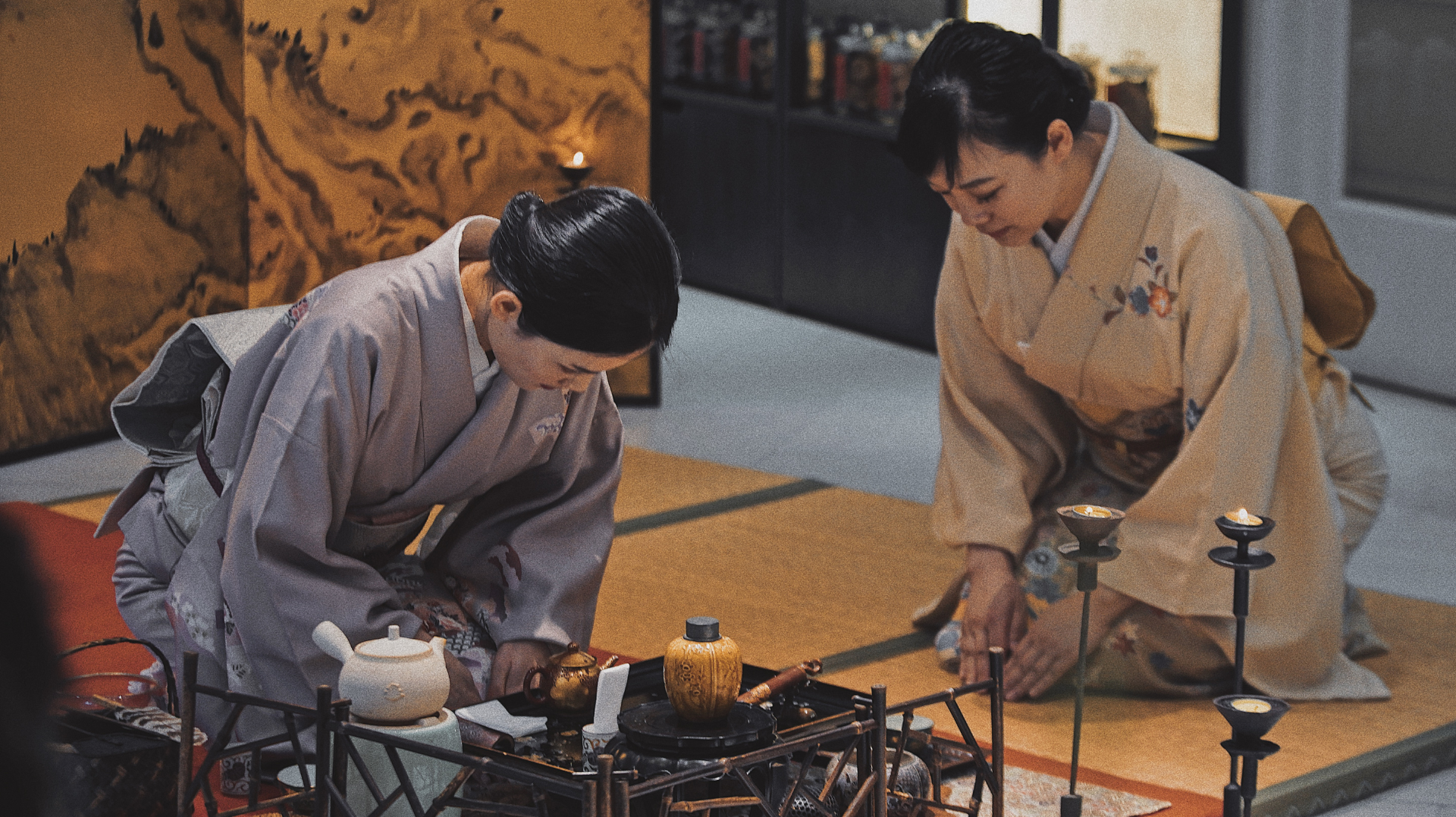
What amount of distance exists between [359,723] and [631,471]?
2696 mm

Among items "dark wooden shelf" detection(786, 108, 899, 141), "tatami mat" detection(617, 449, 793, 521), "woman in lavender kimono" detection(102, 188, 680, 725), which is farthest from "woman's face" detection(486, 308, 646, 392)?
"dark wooden shelf" detection(786, 108, 899, 141)

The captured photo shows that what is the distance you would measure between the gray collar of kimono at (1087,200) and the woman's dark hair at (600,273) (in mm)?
1071

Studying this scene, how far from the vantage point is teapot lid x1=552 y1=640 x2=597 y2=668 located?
2324mm

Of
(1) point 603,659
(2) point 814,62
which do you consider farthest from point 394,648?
(2) point 814,62

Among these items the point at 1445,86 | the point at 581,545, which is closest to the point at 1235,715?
the point at 581,545

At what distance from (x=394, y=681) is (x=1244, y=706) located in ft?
2.99

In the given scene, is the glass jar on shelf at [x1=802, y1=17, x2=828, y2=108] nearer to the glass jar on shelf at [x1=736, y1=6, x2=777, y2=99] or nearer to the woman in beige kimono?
the glass jar on shelf at [x1=736, y1=6, x2=777, y2=99]

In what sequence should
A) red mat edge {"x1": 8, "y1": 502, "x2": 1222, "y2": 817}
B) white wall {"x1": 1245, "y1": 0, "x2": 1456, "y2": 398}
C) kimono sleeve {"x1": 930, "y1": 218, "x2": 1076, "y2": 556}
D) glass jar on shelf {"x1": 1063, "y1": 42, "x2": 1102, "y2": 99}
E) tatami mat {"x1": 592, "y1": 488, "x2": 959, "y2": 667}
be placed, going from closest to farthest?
1. red mat edge {"x1": 8, "y1": 502, "x2": 1222, "y2": 817}
2. kimono sleeve {"x1": 930, "y1": 218, "x2": 1076, "y2": 556}
3. tatami mat {"x1": 592, "y1": 488, "x2": 959, "y2": 667}
4. white wall {"x1": 1245, "y1": 0, "x2": 1456, "y2": 398}
5. glass jar on shelf {"x1": 1063, "y1": 42, "x2": 1102, "y2": 99}

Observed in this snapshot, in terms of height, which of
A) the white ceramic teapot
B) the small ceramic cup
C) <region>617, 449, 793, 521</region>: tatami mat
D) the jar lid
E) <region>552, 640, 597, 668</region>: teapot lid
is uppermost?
the jar lid

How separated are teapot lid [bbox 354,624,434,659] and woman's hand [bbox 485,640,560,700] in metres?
0.47

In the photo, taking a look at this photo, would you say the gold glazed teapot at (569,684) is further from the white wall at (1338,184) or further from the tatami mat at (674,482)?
the white wall at (1338,184)

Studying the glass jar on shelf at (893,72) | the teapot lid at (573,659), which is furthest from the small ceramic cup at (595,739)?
the glass jar on shelf at (893,72)

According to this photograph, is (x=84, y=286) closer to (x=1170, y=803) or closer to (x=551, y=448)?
(x=551, y=448)

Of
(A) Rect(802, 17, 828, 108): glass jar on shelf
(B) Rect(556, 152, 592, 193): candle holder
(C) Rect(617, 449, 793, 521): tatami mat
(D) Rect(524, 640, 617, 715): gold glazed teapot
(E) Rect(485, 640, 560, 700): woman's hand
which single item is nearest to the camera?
(D) Rect(524, 640, 617, 715): gold glazed teapot
